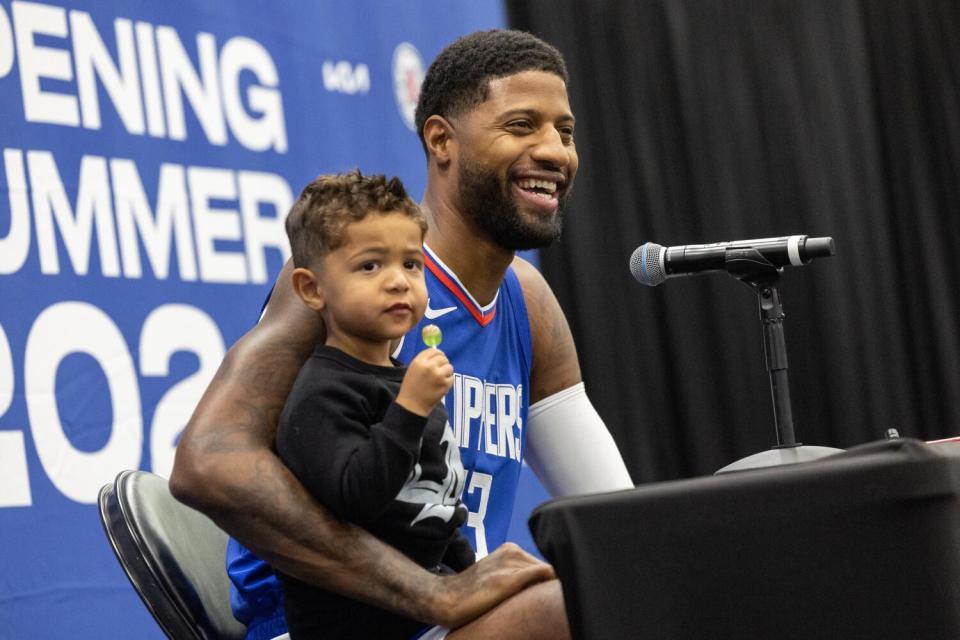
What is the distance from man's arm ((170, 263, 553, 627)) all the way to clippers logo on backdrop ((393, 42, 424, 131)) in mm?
2244

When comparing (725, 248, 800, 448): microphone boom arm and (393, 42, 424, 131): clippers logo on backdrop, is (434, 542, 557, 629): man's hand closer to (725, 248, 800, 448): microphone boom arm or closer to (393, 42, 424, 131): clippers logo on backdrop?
(725, 248, 800, 448): microphone boom arm

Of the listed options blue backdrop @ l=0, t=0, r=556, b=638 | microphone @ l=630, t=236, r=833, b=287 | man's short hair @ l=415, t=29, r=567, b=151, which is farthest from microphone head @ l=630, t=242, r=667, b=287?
blue backdrop @ l=0, t=0, r=556, b=638

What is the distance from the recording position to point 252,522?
1547mm

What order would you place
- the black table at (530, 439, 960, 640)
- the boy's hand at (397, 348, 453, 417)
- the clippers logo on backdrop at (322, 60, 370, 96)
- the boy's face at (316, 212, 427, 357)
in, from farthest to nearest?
the clippers logo on backdrop at (322, 60, 370, 96), the boy's face at (316, 212, 427, 357), the boy's hand at (397, 348, 453, 417), the black table at (530, 439, 960, 640)

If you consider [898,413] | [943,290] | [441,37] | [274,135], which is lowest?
[898,413]

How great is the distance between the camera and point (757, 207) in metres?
5.28

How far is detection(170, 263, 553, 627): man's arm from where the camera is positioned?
4.81 feet

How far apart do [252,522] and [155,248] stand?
5.38ft

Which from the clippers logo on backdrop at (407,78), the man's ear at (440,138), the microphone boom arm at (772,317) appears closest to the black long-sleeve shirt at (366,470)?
the man's ear at (440,138)

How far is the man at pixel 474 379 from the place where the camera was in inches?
59.2

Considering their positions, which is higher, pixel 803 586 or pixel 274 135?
pixel 274 135

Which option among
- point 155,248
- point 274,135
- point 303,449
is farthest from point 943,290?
point 303,449

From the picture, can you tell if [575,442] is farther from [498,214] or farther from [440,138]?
[440,138]

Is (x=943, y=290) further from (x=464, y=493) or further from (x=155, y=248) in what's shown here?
(x=464, y=493)
